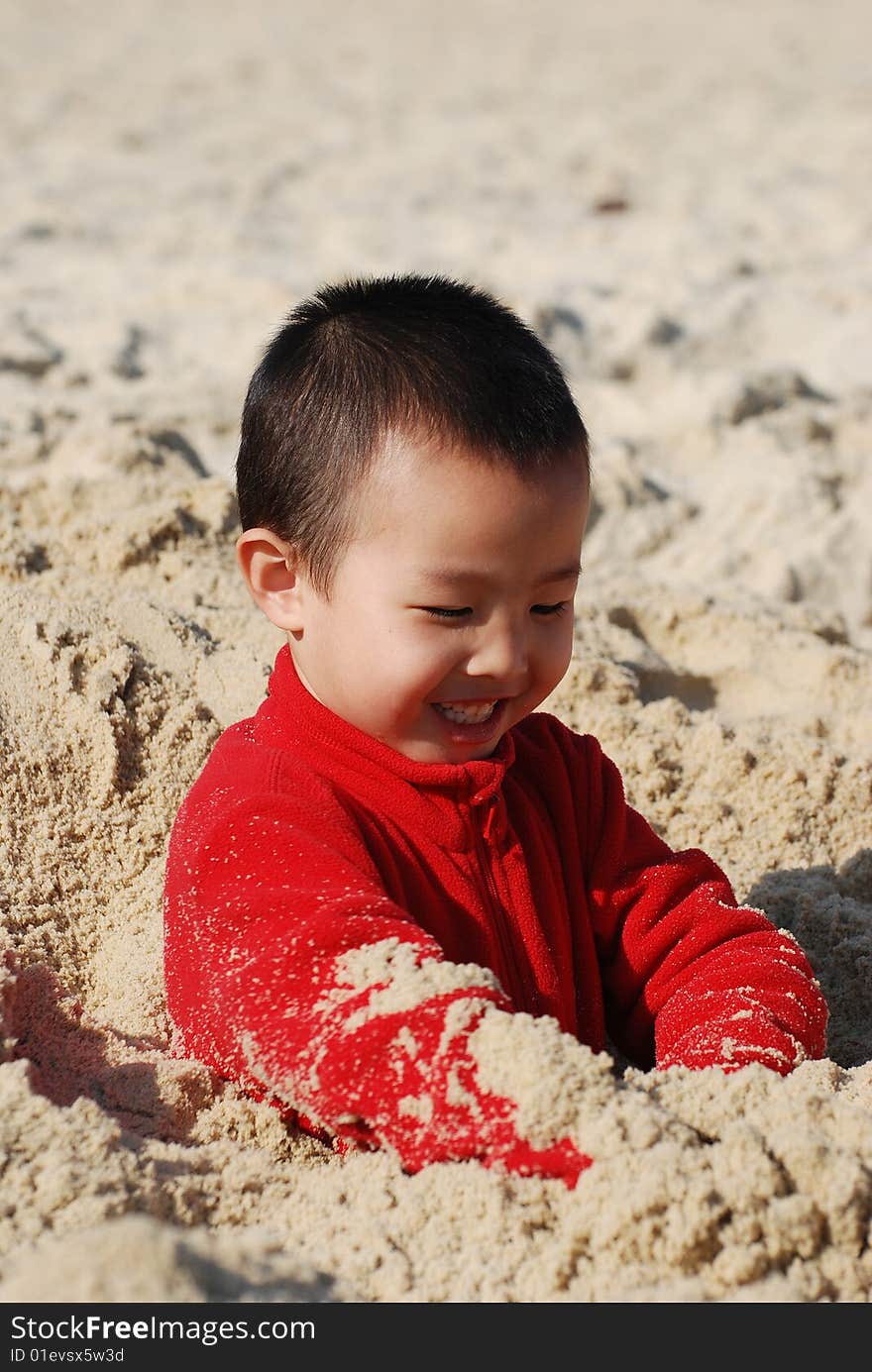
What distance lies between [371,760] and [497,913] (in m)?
0.23

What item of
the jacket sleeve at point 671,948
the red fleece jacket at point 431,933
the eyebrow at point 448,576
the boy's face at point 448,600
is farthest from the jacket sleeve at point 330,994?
the jacket sleeve at point 671,948

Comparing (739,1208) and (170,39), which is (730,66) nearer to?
(170,39)

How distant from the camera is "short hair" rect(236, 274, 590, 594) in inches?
58.7

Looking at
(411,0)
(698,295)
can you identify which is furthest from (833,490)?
(411,0)

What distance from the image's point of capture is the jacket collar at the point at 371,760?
5.32 feet

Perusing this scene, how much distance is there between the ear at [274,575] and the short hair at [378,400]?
Result: 0.06 ft

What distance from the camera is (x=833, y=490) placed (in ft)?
11.7

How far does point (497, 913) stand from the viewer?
1.65 meters

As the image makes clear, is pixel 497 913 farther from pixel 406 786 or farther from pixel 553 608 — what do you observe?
pixel 553 608

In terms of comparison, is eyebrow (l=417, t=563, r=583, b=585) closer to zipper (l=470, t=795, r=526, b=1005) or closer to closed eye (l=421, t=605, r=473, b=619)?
closed eye (l=421, t=605, r=473, b=619)

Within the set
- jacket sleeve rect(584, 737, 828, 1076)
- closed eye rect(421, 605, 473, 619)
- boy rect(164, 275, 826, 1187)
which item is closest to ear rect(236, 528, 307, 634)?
boy rect(164, 275, 826, 1187)

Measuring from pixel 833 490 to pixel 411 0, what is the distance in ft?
38.0

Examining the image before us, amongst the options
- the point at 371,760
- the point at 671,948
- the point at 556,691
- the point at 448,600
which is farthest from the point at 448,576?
the point at 556,691

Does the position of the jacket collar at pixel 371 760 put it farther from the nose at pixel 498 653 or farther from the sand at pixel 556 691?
the sand at pixel 556 691
